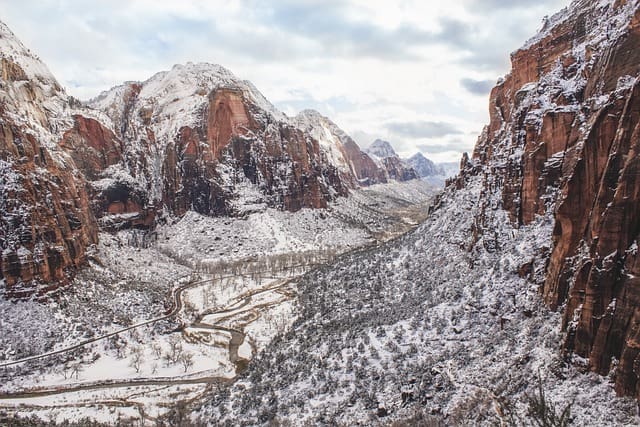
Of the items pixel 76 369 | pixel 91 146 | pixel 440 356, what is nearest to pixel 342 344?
pixel 440 356

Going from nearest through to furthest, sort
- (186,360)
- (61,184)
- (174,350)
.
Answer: (186,360) → (174,350) → (61,184)

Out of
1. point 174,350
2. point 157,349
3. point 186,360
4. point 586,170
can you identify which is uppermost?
point 586,170

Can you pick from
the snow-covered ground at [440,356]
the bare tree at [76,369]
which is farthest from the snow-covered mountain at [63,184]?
the snow-covered ground at [440,356]

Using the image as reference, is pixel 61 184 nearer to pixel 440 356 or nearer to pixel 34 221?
pixel 34 221

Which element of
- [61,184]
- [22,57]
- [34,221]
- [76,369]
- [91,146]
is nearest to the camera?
[76,369]

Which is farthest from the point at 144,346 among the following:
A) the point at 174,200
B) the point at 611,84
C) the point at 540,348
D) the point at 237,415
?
the point at 174,200

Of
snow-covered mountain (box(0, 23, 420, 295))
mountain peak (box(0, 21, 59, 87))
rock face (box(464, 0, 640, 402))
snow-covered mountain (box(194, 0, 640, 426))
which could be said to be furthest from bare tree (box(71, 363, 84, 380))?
mountain peak (box(0, 21, 59, 87))

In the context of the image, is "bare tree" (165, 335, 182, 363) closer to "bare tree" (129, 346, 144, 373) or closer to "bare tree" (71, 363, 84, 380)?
"bare tree" (129, 346, 144, 373)
